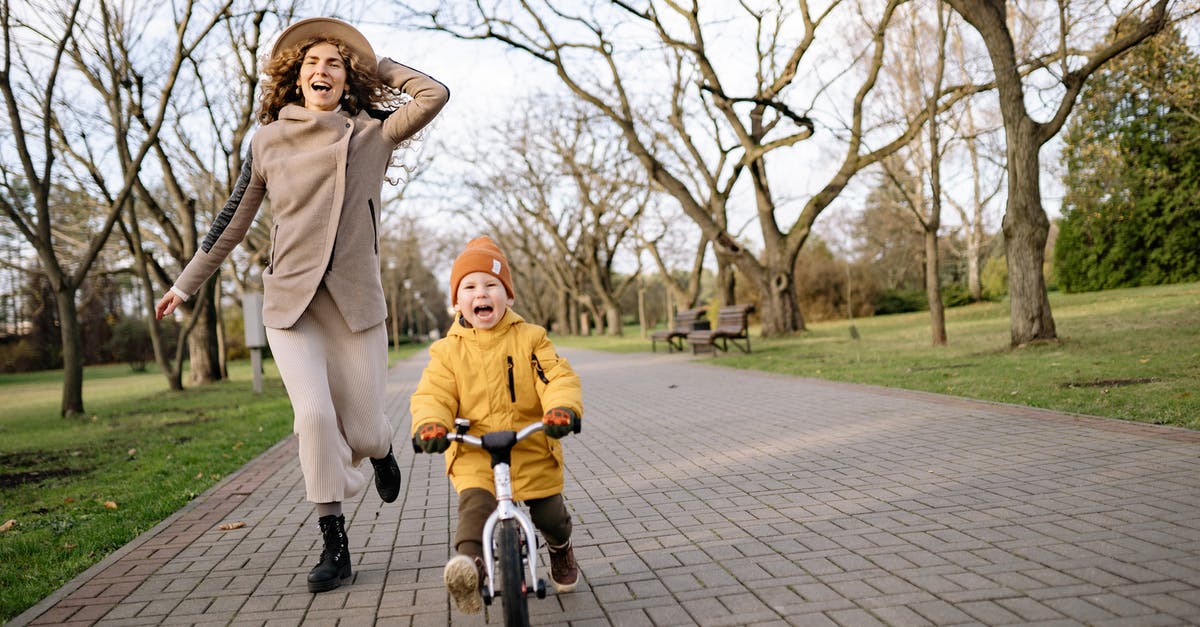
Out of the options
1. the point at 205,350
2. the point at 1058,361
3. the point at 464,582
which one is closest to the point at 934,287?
the point at 1058,361

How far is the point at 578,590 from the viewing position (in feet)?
11.6

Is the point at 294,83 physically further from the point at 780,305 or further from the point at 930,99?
the point at 780,305

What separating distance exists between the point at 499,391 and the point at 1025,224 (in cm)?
1113

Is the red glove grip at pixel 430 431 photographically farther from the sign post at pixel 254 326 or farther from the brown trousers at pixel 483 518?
the sign post at pixel 254 326

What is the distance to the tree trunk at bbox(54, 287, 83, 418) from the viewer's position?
12203 millimetres

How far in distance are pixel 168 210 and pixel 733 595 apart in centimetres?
2553

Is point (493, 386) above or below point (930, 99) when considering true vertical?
below

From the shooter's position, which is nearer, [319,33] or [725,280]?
[319,33]

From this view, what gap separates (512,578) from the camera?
8.90 ft

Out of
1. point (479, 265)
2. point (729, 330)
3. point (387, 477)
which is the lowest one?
point (387, 477)

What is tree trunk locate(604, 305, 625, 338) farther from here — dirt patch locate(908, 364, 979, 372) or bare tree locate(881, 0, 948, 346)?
dirt patch locate(908, 364, 979, 372)

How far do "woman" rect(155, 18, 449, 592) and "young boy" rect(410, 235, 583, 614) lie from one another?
644 mm

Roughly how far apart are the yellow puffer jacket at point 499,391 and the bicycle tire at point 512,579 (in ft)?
1.20

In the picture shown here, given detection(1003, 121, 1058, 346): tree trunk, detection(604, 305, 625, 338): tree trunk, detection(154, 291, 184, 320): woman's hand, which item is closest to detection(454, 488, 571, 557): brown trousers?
detection(154, 291, 184, 320): woman's hand
